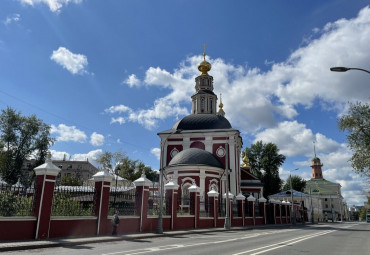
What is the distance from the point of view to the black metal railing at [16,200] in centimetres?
1248

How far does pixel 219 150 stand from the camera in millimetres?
39844

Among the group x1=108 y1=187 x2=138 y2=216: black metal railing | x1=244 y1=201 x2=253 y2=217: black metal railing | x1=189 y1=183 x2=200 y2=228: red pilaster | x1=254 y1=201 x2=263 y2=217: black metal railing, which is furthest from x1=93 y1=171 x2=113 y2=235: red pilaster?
x1=254 y1=201 x2=263 y2=217: black metal railing

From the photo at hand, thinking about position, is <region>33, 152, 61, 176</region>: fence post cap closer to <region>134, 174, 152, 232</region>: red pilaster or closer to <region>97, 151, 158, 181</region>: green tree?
<region>134, 174, 152, 232</region>: red pilaster

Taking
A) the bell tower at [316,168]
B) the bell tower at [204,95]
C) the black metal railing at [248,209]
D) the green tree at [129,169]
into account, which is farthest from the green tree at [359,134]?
the bell tower at [316,168]

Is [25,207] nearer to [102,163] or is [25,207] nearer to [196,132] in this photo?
[196,132]

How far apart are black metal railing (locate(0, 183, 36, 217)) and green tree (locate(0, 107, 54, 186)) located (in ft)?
102

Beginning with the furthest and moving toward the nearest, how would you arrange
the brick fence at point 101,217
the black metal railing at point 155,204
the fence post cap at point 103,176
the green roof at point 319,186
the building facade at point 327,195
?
1. the green roof at point 319,186
2. the building facade at point 327,195
3. the black metal railing at point 155,204
4. the fence post cap at point 103,176
5. the brick fence at point 101,217

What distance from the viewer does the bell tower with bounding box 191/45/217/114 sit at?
4744 cm

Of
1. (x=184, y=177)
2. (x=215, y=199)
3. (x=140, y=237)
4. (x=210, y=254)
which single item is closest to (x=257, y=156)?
(x=184, y=177)

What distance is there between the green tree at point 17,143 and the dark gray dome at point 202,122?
20128 millimetres

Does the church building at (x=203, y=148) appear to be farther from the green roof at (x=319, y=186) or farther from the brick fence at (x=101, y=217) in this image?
the green roof at (x=319, y=186)

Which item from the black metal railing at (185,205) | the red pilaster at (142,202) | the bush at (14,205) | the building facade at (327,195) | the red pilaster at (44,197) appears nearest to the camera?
the bush at (14,205)

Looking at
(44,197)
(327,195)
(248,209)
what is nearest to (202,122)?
(248,209)

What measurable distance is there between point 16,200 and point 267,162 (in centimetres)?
6075
